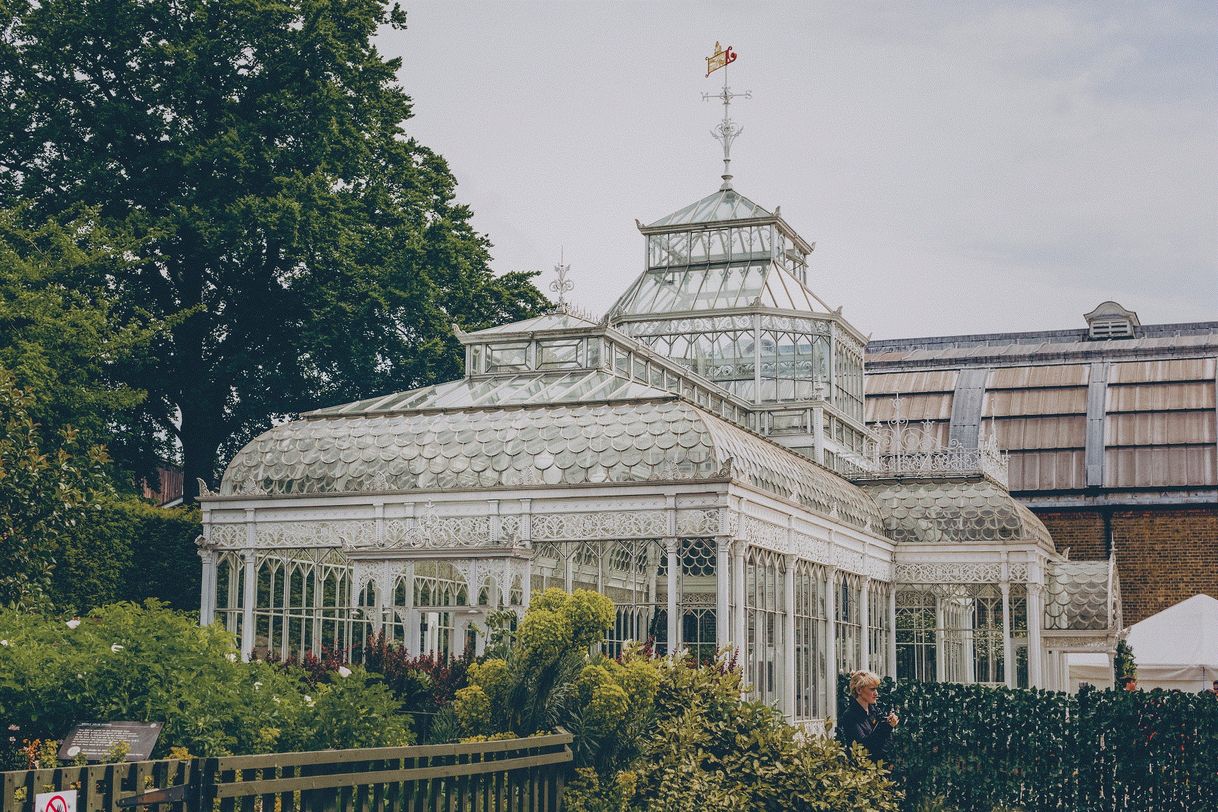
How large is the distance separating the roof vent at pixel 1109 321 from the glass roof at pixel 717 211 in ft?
75.6

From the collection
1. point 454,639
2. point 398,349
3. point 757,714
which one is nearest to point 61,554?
point 454,639

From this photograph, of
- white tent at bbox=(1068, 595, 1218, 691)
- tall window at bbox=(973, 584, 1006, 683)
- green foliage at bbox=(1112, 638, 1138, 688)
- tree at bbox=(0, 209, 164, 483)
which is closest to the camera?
tree at bbox=(0, 209, 164, 483)

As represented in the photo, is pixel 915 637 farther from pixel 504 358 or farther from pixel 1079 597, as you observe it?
pixel 504 358

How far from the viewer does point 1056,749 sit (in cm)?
1639

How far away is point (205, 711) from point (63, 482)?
838 cm

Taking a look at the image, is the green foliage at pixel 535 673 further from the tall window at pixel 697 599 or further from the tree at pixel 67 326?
the tree at pixel 67 326

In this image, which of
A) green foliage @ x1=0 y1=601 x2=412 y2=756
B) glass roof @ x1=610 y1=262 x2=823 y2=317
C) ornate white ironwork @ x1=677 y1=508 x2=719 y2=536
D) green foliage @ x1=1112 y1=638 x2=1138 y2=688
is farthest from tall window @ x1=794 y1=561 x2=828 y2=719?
green foliage @ x1=0 y1=601 x2=412 y2=756

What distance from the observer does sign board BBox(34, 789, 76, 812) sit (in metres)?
6.73

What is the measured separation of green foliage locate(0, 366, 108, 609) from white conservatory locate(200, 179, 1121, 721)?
156 inches

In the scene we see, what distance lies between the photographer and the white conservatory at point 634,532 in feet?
72.5

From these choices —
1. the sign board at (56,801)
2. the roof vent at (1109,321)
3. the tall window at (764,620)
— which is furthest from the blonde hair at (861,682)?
the roof vent at (1109,321)

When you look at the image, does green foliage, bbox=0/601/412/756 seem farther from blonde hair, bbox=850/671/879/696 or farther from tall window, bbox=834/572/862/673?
tall window, bbox=834/572/862/673

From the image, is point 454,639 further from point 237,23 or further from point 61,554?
point 237,23

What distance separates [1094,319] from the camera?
5594 centimetres
